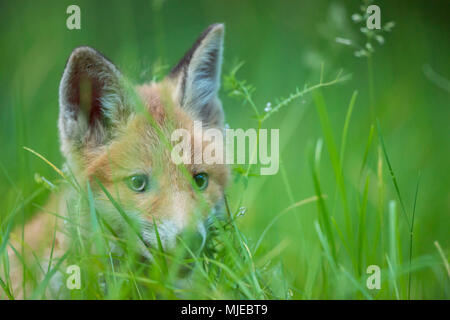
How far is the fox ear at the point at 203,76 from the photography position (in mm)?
2045

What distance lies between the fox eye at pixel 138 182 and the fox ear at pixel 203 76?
1.48 feet

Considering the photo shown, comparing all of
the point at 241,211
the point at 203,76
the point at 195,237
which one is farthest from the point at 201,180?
the point at 203,76

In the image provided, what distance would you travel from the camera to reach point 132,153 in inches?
75.2

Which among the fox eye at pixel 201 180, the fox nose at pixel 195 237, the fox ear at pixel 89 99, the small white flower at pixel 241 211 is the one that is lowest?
the fox nose at pixel 195 237

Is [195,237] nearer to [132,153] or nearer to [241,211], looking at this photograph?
[241,211]

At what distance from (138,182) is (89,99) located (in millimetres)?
411

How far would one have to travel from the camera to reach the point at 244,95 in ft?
6.43

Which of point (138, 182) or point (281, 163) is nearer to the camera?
point (138, 182)

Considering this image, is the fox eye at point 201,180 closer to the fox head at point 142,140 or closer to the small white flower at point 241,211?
the fox head at point 142,140

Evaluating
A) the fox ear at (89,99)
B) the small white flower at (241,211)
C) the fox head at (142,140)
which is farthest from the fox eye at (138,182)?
the small white flower at (241,211)

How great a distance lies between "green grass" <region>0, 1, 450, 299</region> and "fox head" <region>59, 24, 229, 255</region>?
3.1 inches

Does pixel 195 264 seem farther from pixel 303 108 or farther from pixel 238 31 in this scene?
pixel 238 31

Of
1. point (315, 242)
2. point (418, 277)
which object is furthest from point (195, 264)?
point (418, 277)

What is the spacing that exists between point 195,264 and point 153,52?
1561mm
